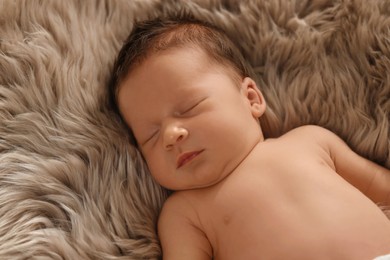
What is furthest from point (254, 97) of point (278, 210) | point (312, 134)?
point (278, 210)

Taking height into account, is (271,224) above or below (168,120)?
below

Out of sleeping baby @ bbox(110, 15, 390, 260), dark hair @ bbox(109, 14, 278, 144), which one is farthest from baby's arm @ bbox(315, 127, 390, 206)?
dark hair @ bbox(109, 14, 278, 144)

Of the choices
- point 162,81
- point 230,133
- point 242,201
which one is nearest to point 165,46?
point 162,81

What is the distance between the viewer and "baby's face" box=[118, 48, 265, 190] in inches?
40.9

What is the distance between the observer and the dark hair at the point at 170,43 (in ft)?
3.62

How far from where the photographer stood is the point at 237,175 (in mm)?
1061

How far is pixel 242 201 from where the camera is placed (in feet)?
3.38

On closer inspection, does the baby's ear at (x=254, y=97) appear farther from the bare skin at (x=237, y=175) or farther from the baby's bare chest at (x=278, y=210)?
the baby's bare chest at (x=278, y=210)

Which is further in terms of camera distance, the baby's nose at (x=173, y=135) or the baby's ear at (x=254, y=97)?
the baby's ear at (x=254, y=97)

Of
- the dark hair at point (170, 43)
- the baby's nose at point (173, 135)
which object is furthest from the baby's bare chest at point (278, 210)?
the dark hair at point (170, 43)

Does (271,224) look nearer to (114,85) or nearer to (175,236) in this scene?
(175,236)

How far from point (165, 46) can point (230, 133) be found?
201mm

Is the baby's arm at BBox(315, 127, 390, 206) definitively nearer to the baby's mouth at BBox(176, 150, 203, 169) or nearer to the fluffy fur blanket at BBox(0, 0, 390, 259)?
the fluffy fur blanket at BBox(0, 0, 390, 259)

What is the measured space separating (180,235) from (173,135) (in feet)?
0.57
